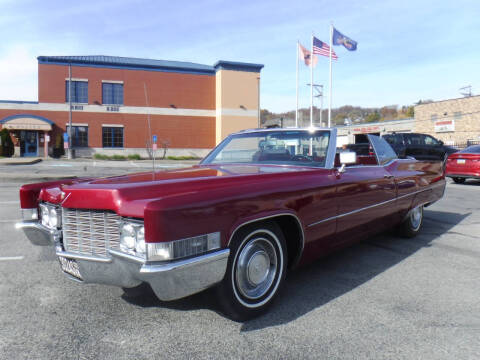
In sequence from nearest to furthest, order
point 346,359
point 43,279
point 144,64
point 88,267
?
point 346,359 < point 88,267 < point 43,279 < point 144,64

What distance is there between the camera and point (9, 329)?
8.80ft

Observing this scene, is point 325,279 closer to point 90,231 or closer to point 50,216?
point 90,231

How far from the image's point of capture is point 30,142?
32.7 meters

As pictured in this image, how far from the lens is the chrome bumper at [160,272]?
2.22 m

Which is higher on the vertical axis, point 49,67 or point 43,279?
point 49,67

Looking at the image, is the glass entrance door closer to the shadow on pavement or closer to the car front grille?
the shadow on pavement

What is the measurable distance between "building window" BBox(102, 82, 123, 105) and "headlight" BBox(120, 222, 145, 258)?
34471 mm

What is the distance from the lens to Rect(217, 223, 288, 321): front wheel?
2641 millimetres

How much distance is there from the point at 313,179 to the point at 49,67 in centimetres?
3457

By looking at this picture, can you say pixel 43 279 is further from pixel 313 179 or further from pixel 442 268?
pixel 442 268

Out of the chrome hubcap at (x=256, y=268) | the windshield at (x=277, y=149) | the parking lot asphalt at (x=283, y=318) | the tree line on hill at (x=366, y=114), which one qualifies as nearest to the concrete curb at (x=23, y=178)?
the parking lot asphalt at (x=283, y=318)

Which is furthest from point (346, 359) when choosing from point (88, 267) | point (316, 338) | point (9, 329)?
point (9, 329)

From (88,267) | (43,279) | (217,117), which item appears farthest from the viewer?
(217,117)

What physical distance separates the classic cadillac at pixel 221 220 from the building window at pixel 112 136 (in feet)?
107
